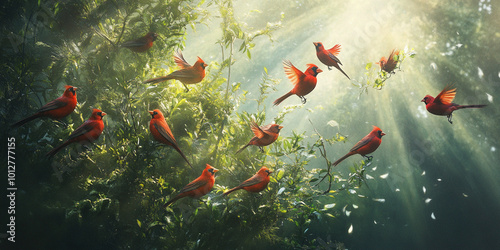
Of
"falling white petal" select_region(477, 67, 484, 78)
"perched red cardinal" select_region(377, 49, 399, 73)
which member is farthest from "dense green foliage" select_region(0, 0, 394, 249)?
"falling white petal" select_region(477, 67, 484, 78)

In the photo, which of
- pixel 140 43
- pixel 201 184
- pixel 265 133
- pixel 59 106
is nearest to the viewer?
pixel 59 106

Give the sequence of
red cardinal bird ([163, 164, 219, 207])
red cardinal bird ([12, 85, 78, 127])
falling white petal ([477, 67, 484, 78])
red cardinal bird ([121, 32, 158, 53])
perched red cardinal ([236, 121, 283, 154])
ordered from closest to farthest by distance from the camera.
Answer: red cardinal bird ([12, 85, 78, 127]) → red cardinal bird ([163, 164, 219, 207]) → perched red cardinal ([236, 121, 283, 154]) → red cardinal bird ([121, 32, 158, 53]) → falling white petal ([477, 67, 484, 78])

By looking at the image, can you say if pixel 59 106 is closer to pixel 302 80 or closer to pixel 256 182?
pixel 256 182

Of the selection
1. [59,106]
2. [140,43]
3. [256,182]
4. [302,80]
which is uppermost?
[140,43]

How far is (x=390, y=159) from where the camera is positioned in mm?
11852

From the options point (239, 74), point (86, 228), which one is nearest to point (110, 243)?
point (86, 228)

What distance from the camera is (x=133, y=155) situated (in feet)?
6.36

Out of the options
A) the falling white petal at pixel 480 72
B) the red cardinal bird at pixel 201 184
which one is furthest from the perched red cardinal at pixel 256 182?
the falling white petal at pixel 480 72

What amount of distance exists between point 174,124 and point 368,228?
35.4ft

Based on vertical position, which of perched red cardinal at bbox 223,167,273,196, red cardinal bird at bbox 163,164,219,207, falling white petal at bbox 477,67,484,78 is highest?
red cardinal bird at bbox 163,164,219,207

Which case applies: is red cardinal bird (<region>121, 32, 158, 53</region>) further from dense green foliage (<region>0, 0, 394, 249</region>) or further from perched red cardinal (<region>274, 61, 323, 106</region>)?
perched red cardinal (<region>274, 61, 323, 106</region>)

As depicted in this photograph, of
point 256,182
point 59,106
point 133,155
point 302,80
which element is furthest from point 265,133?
point 59,106

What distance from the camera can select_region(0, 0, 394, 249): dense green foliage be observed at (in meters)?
1.95

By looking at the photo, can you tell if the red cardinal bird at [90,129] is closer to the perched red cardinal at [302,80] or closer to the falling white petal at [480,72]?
the perched red cardinal at [302,80]
